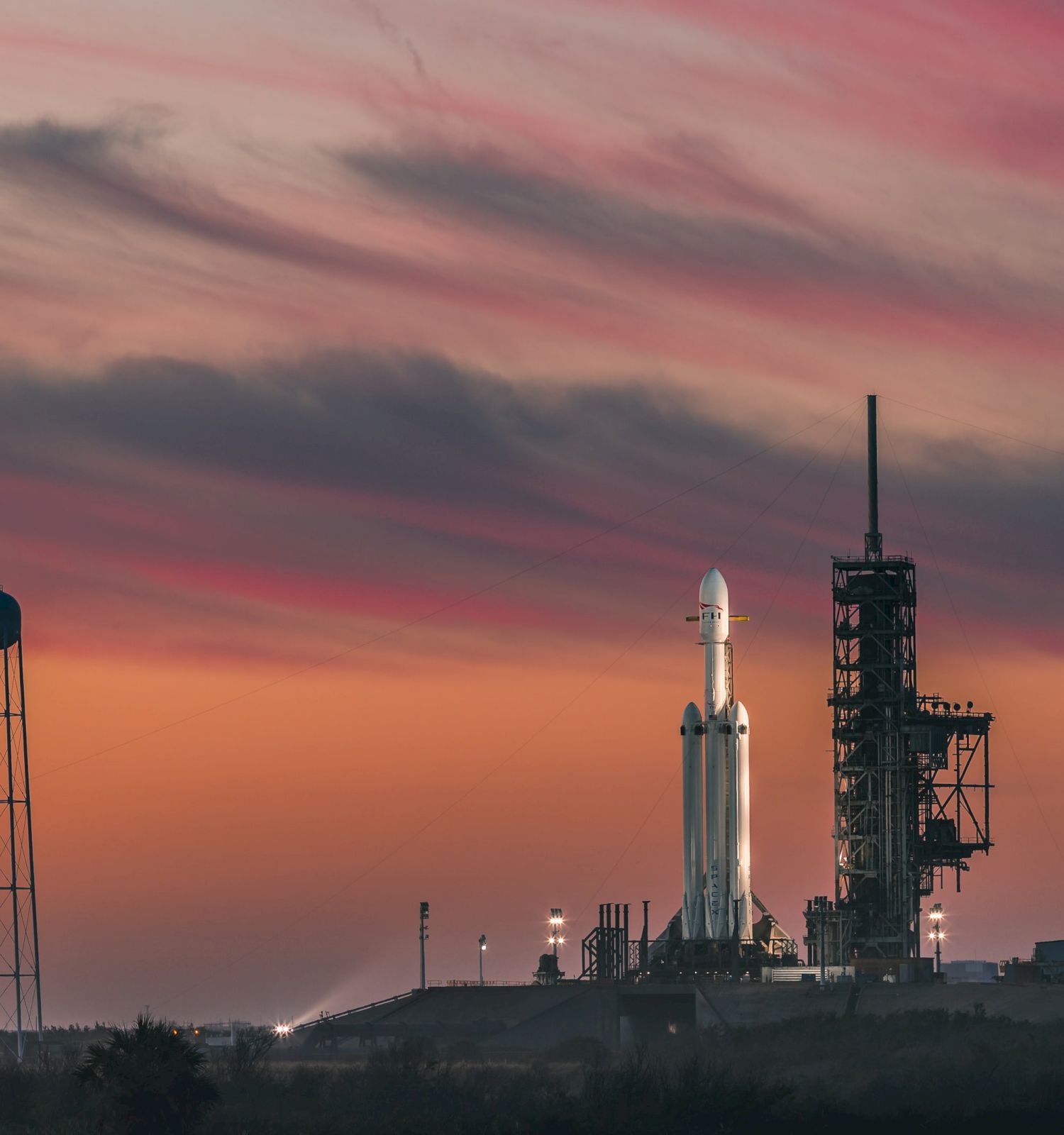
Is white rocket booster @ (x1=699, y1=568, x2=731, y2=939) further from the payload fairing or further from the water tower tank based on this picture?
the water tower tank

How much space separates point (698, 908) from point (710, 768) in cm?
779

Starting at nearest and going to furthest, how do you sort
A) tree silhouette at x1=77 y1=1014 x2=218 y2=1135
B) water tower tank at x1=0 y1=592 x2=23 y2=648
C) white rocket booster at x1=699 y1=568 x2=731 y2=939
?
tree silhouette at x1=77 y1=1014 x2=218 y2=1135 → water tower tank at x1=0 y1=592 x2=23 y2=648 → white rocket booster at x1=699 y1=568 x2=731 y2=939

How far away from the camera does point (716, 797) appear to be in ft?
425

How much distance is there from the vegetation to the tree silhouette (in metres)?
0.05

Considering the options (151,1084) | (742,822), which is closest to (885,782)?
(742,822)

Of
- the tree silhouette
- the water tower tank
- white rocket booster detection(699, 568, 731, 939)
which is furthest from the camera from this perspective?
white rocket booster detection(699, 568, 731, 939)

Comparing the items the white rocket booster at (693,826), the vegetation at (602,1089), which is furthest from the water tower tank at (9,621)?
the white rocket booster at (693,826)

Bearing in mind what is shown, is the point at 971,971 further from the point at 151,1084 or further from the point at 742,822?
the point at 151,1084

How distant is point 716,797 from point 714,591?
38.3 ft

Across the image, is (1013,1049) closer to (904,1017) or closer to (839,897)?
(904,1017)

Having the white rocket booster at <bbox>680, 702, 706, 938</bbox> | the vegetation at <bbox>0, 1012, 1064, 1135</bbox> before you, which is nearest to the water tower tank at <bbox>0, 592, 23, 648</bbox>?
the vegetation at <bbox>0, 1012, 1064, 1135</bbox>

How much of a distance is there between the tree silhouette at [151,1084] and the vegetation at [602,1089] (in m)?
0.05

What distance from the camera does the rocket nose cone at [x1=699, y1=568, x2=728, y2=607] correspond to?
5148 inches

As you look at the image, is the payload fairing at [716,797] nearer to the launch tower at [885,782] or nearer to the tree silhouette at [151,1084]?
the launch tower at [885,782]
